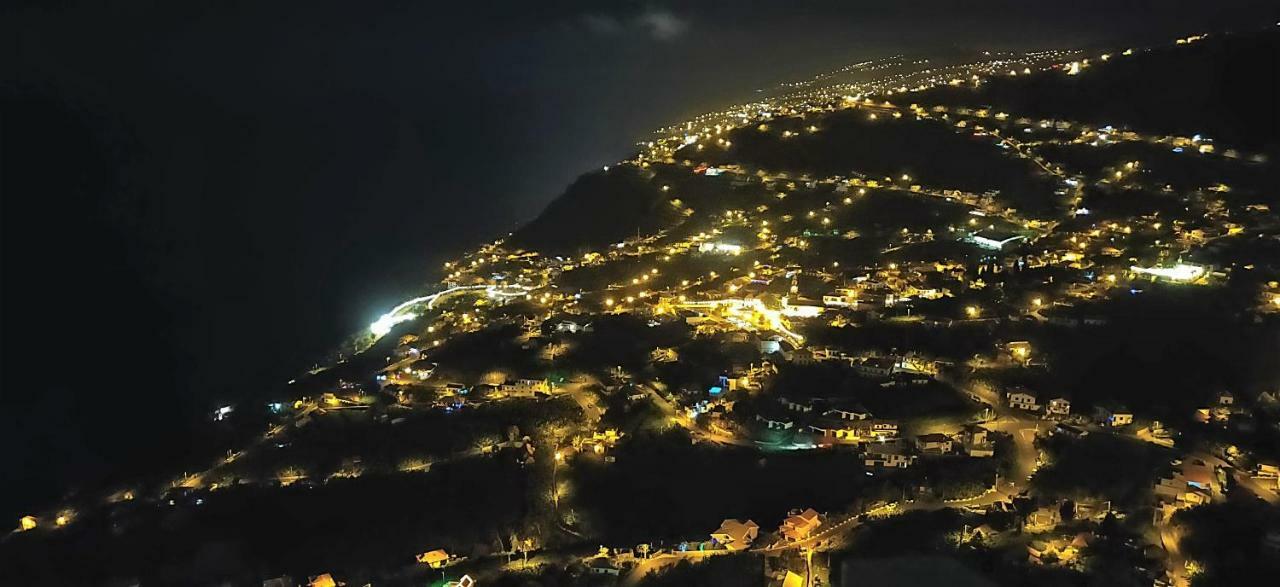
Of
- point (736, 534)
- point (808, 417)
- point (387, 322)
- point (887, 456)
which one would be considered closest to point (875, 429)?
point (887, 456)

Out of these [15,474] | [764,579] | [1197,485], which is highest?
[15,474]

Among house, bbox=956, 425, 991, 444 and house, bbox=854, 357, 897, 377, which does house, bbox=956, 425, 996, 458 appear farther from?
house, bbox=854, 357, 897, 377

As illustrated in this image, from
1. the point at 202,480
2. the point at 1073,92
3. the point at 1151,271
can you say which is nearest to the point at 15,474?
the point at 202,480

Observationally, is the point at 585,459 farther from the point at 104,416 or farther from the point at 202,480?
the point at 104,416

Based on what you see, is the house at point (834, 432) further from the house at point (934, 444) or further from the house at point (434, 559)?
the house at point (434, 559)

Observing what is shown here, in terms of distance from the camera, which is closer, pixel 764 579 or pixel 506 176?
pixel 764 579

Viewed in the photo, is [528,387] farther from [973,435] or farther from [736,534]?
[973,435]

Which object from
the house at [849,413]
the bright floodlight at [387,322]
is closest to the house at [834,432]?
the house at [849,413]
